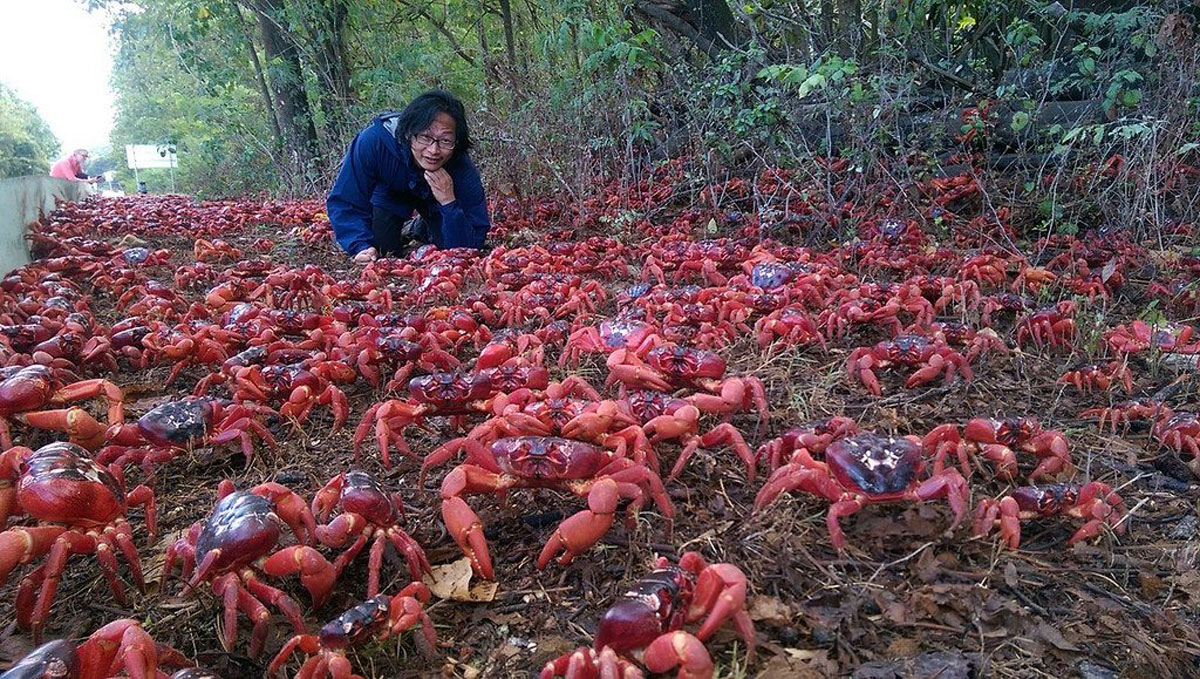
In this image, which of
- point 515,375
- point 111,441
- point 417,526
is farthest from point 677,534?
point 111,441

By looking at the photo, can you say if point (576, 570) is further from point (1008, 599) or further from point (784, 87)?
point (784, 87)

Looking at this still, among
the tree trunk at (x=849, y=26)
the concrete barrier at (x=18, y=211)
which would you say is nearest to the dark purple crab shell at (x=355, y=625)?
the concrete barrier at (x=18, y=211)

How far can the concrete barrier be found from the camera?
7148 mm

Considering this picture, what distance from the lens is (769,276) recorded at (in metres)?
5.12

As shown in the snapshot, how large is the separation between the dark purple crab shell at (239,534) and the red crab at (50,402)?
4.22 feet

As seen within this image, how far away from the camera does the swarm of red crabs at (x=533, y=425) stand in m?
Answer: 1.99

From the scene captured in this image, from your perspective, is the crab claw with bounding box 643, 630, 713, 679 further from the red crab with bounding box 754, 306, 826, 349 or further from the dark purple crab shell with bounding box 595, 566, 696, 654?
the red crab with bounding box 754, 306, 826, 349

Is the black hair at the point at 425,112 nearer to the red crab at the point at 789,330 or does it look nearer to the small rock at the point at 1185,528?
the red crab at the point at 789,330

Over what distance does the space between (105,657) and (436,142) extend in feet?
18.9

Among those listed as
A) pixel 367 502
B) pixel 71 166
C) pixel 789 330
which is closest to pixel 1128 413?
pixel 789 330

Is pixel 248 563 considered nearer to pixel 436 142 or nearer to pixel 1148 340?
pixel 1148 340

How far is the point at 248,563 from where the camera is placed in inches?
78.5

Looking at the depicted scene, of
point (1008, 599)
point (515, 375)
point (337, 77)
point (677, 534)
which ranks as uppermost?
point (337, 77)

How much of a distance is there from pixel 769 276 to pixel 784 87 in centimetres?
327
